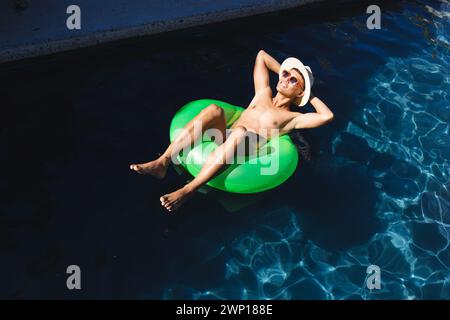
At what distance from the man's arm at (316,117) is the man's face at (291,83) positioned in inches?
10.4

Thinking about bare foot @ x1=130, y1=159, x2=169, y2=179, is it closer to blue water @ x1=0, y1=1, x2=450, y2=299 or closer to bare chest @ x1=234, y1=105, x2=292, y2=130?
blue water @ x1=0, y1=1, x2=450, y2=299

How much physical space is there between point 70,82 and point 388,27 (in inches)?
256

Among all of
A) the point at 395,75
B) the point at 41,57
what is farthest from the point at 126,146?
the point at 395,75

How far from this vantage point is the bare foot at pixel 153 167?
17.4 ft

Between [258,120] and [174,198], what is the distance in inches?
61.2

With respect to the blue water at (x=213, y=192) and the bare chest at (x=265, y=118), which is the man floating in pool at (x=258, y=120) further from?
the blue water at (x=213, y=192)

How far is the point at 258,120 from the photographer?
5.81 m

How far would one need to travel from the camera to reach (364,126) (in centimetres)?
704

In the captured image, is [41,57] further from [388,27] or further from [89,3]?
[388,27]

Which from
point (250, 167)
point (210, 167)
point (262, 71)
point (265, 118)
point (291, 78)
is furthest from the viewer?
point (262, 71)

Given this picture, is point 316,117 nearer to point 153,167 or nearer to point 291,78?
→ point 291,78

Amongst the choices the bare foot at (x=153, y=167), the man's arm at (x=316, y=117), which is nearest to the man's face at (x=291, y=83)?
the man's arm at (x=316, y=117)

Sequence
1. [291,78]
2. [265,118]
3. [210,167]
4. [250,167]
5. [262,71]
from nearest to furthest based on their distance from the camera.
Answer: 1. [210,167]
2. [250,167]
3. [291,78]
4. [265,118]
5. [262,71]

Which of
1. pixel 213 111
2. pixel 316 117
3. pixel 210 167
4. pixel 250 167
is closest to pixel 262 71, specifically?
pixel 316 117
